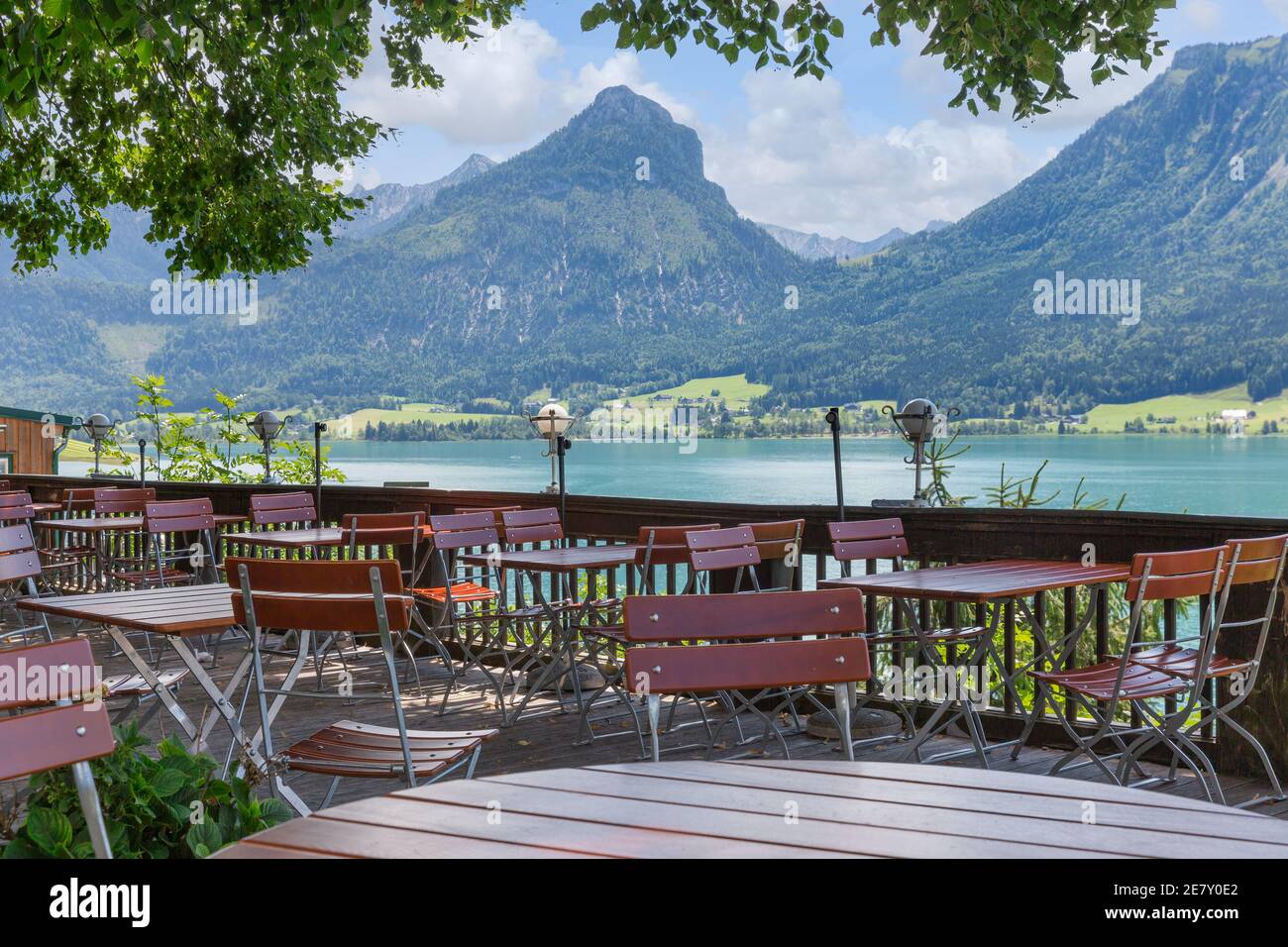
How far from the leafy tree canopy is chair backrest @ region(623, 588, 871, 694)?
3.88m

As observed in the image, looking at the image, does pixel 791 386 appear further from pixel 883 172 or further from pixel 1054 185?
pixel 883 172

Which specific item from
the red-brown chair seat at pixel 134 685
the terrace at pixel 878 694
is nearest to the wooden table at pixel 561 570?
the terrace at pixel 878 694

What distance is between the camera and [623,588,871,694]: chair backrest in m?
2.46

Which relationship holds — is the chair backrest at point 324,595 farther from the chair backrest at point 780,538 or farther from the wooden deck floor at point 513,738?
the chair backrest at point 780,538

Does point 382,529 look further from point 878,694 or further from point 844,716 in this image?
point 844,716

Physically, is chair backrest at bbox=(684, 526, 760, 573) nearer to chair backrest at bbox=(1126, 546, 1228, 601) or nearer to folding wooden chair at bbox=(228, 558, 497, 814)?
chair backrest at bbox=(1126, 546, 1228, 601)

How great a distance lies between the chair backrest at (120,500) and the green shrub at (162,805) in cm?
698

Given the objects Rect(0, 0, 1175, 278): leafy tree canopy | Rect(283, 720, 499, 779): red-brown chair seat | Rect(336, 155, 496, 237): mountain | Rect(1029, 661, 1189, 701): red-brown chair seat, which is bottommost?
Rect(1029, 661, 1189, 701): red-brown chair seat

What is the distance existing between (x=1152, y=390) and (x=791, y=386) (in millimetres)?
16116

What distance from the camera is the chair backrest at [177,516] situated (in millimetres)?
7852

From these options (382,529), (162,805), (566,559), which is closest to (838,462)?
(566,559)

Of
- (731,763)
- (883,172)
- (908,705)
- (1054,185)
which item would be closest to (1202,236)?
(1054,185)

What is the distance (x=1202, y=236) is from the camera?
5847 centimetres
